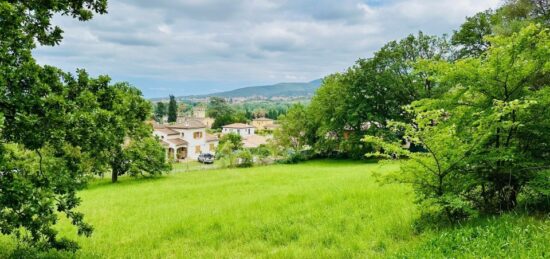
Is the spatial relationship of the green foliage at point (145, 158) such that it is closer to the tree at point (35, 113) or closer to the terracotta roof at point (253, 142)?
the tree at point (35, 113)

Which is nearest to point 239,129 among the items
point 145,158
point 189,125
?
point 189,125

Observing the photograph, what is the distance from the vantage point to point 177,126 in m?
72.6

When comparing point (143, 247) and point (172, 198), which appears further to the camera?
point (172, 198)

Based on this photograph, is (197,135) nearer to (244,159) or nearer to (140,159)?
(244,159)

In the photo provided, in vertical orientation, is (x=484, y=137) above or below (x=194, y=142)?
above

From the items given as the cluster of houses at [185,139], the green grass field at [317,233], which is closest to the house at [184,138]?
the cluster of houses at [185,139]

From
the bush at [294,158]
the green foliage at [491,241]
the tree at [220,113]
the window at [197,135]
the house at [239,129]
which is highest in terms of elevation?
the tree at [220,113]

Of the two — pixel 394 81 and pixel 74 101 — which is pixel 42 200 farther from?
pixel 394 81

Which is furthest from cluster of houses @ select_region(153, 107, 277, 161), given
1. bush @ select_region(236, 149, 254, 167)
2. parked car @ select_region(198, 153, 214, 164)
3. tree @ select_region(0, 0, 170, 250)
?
tree @ select_region(0, 0, 170, 250)

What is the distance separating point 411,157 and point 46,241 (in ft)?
22.0

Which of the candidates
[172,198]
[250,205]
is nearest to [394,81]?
[172,198]

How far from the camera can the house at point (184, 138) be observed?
223 ft

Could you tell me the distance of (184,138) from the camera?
71938 millimetres

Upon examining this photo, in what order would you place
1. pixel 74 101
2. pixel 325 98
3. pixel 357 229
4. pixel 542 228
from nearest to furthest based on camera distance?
pixel 542 228 < pixel 74 101 < pixel 357 229 < pixel 325 98
